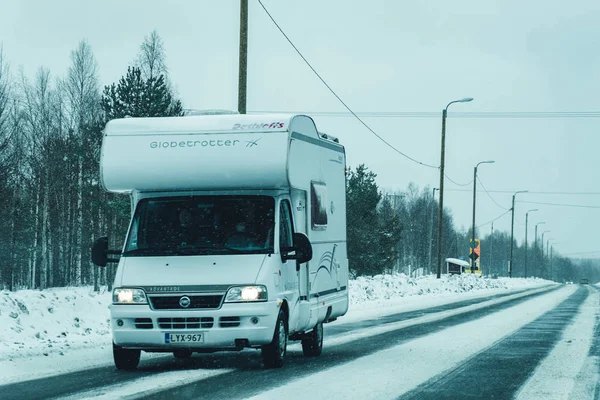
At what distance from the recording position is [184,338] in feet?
35.6

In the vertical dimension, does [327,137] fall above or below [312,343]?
above

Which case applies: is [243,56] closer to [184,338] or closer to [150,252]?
[150,252]

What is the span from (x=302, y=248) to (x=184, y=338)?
5.88 feet

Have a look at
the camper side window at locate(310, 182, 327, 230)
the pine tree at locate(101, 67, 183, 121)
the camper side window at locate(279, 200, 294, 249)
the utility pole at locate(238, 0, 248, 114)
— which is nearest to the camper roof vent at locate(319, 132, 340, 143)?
the camper side window at locate(310, 182, 327, 230)

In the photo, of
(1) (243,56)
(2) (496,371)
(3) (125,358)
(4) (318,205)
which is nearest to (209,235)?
(3) (125,358)

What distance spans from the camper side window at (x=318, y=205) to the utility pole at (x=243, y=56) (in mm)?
7771

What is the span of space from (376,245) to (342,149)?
5523 centimetres

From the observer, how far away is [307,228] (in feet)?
41.7

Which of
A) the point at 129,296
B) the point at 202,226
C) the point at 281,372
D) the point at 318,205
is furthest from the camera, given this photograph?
the point at 318,205

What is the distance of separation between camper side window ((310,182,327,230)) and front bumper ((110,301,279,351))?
7.68 ft

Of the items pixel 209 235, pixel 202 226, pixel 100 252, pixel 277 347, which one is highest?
pixel 202 226

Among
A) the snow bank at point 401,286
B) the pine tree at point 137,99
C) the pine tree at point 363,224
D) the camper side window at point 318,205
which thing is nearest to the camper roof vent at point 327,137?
the camper side window at point 318,205

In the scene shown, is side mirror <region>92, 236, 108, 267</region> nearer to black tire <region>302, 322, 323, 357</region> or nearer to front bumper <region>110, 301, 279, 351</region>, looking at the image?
front bumper <region>110, 301, 279, 351</region>

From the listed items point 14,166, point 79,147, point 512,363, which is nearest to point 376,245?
point 79,147
